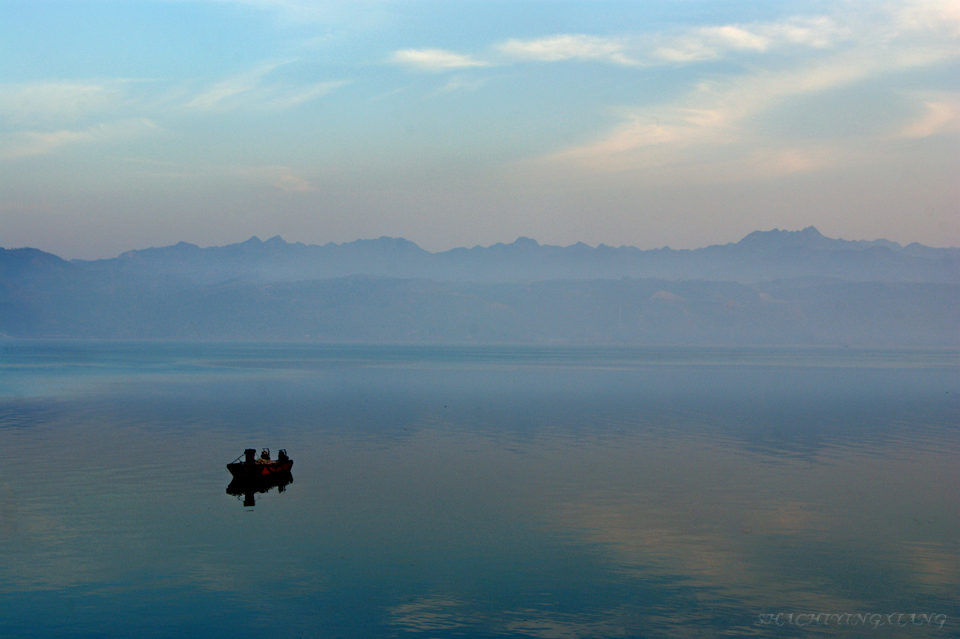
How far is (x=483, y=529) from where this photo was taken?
43.2 metres

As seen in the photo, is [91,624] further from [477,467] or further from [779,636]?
[477,467]

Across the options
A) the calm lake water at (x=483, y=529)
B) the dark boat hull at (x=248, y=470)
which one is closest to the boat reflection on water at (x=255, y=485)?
the dark boat hull at (x=248, y=470)

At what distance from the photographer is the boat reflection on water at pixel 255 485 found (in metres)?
52.9

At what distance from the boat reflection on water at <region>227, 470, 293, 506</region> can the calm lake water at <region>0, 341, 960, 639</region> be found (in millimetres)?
912

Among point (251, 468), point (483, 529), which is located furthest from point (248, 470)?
point (483, 529)

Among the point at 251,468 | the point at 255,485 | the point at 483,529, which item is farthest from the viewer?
the point at 251,468

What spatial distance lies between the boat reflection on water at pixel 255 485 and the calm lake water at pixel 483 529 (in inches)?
35.9

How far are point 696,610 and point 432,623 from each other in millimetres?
9664

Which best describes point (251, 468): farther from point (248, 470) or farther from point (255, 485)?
point (255, 485)

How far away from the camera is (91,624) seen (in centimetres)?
2953

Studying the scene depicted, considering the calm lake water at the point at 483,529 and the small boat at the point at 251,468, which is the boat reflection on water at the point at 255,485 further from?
the calm lake water at the point at 483,529

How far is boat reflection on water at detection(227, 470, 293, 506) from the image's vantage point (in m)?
52.9

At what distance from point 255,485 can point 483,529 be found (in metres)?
18.7

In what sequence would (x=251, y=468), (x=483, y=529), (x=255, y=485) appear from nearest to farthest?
(x=483, y=529)
(x=255, y=485)
(x=251, y=468)
